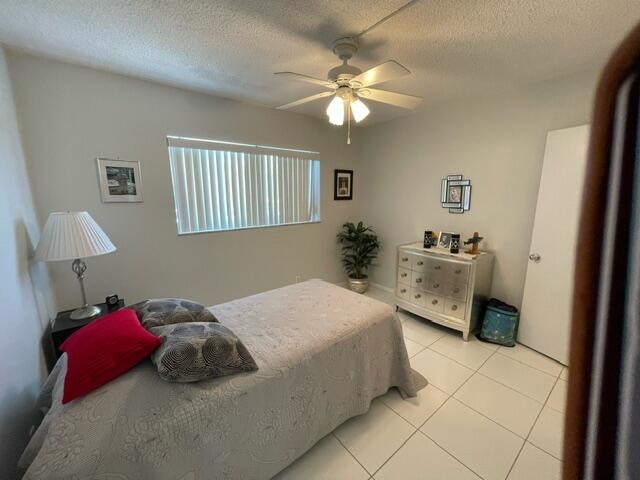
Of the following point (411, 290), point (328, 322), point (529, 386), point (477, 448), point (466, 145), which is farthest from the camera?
point (411, 290)

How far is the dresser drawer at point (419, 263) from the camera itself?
9.36 ft

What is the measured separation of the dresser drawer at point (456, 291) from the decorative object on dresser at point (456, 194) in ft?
2.86

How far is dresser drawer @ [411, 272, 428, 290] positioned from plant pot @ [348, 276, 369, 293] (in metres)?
1.04

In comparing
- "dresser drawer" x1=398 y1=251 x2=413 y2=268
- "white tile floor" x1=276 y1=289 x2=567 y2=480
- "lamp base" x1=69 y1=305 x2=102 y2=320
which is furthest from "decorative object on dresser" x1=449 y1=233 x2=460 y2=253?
"lamp base" x1=69 y1=305 x2=102 y2=320

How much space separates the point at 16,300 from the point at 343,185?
3.39 meters

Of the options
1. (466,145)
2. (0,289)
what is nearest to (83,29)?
(0,289)

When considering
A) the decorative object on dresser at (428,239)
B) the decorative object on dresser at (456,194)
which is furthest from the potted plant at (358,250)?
the decorative object on dresser at (456,194)

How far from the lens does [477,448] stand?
1.54 meters

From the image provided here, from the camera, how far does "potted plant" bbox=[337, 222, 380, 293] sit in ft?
12.7

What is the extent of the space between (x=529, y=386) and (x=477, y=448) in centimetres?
84

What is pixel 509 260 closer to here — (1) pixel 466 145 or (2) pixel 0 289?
(1) pixel 466 145

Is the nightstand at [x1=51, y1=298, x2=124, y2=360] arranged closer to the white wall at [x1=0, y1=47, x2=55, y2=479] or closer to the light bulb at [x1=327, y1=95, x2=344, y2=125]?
the white wall at [x1=0, y1=47, x2=55, y2=479]

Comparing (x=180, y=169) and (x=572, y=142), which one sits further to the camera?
(x=180, y=169)

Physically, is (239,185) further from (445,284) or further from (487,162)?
(487,162)
